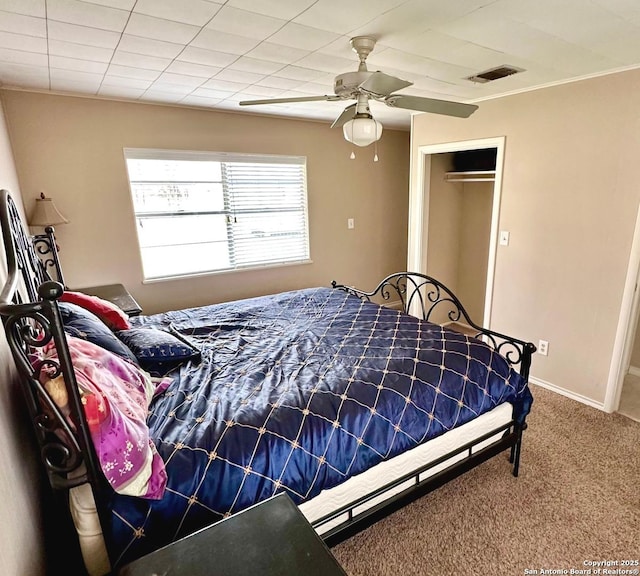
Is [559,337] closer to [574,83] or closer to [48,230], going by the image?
[574,83]

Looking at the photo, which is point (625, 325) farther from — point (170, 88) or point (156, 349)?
point (170, 88)

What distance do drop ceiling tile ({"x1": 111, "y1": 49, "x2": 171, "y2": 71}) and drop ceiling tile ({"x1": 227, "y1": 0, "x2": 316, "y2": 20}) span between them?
85 cm

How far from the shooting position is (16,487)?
3.43 ft

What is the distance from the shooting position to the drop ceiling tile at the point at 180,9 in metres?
1.53

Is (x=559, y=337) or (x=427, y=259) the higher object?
→ (x=427, y=259)

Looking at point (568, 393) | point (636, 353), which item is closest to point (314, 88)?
point (568, 393)

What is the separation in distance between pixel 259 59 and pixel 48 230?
201 centimetres

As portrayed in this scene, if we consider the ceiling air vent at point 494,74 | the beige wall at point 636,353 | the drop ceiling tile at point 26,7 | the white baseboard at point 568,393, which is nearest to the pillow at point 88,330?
the drop ceiling tile at point 26,7

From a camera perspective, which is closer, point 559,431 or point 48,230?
point 559,431

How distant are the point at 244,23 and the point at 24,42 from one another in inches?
45.6

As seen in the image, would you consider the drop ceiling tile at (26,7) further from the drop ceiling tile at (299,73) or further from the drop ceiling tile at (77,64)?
the drop ceiling tile at (299,73)

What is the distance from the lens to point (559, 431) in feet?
8.52

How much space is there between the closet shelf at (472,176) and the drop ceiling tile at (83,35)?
331 centimetres

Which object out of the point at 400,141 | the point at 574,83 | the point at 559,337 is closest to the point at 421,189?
the point at 400,141
